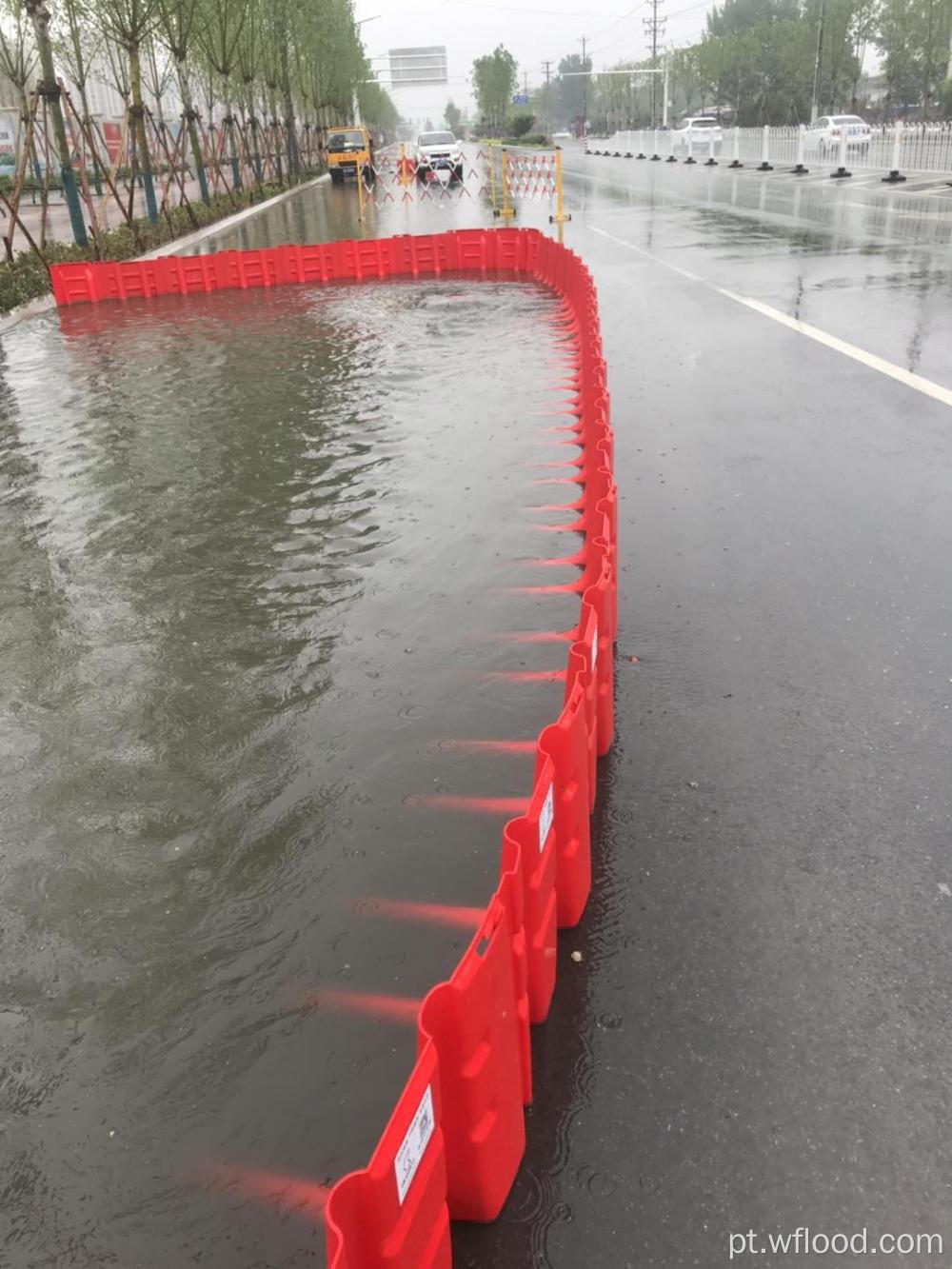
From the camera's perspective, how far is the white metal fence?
104ft

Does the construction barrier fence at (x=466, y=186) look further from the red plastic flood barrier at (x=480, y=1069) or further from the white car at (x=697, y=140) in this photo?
the red plastic flood barrier at (x=480, y=1069)

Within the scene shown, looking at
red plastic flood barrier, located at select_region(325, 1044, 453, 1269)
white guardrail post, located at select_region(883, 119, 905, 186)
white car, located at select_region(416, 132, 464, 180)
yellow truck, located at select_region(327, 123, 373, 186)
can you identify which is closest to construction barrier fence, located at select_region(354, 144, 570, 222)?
white car, located at select_region(416, 132, 464, 180)

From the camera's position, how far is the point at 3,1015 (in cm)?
306

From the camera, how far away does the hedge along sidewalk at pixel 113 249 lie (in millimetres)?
16562

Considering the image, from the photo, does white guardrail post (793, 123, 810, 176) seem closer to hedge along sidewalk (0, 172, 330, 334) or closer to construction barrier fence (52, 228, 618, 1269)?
Answer: hedge along sidewalk (0, 172, 330, 334)

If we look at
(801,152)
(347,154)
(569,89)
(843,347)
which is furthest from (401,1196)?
(569,89)

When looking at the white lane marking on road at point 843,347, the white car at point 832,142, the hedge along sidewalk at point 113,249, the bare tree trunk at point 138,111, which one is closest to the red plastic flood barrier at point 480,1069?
the white lane marking on road at point 843,347

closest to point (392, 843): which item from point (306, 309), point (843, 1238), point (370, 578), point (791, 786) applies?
point (791, 786)

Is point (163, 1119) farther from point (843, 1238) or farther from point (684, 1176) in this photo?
point (843, 1238)

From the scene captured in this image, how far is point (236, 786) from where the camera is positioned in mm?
4086

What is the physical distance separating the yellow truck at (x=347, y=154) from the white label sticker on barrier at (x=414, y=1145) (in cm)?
5416

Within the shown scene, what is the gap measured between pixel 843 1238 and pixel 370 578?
14.2ft

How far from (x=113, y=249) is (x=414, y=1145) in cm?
2384

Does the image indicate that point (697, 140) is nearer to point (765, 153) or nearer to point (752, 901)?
point (765, 153)
